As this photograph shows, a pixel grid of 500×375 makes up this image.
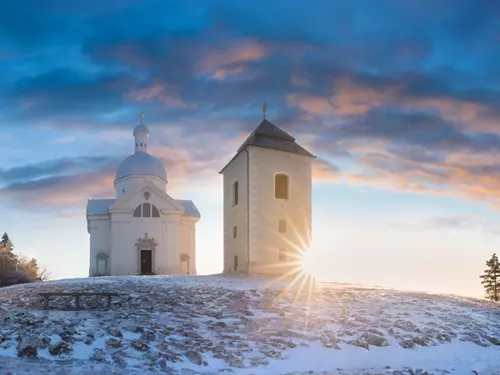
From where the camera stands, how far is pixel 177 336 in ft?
46.9

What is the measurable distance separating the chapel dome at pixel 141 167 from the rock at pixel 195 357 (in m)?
39.6

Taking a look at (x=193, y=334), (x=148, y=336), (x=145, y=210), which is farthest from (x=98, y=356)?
(x=145, y=210)

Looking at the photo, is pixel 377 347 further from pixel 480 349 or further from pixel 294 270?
pixel 294 270

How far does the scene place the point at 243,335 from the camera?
14.9 m

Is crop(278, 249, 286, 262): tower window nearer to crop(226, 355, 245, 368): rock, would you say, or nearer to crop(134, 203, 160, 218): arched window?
crop(134, 203, 160, 218): arched window

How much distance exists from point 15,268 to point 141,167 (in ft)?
46.2

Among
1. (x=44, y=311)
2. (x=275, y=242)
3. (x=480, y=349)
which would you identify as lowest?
(x=480, y=349)

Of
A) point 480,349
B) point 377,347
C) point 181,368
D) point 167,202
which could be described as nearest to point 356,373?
point 377,347

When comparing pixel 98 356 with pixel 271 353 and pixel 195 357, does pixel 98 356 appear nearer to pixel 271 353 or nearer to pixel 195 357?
pixel 195 357

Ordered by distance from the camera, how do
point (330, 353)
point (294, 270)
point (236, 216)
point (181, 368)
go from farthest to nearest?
point (236, 216) → point (294, 270) → point (330, 353) → point (181, 368)

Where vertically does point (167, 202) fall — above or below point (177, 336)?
above

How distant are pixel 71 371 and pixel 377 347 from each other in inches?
322

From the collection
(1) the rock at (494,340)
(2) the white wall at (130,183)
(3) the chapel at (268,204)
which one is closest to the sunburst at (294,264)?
(3) the chapel at (268,204)

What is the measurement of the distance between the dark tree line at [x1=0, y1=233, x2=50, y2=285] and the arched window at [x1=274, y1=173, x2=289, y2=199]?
56.3ft
